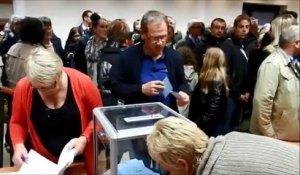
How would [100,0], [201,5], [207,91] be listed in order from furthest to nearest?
1. [201,5]
2. [100,0]
3. [207,91]

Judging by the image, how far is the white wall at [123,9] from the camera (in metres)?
7.28

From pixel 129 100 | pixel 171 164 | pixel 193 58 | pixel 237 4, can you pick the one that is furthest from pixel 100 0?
pixel 171 164

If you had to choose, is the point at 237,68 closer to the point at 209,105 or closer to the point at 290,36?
the point at 209,105

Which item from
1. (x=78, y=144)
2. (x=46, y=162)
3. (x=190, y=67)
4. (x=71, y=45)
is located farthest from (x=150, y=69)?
(x=71, y=45)

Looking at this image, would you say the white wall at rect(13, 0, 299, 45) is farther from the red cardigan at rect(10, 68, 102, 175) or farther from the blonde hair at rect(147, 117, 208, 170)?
the blonde hair at rect(147, 117, 208, 170)

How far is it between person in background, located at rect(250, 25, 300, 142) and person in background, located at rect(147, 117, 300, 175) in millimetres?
1226

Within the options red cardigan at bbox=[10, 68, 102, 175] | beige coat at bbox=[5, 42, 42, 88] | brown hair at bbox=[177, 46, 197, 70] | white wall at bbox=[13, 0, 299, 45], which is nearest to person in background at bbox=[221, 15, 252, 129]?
brown hair at bbox=[177, 46, 197, 70]

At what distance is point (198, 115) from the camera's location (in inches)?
107

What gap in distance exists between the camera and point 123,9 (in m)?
8.14

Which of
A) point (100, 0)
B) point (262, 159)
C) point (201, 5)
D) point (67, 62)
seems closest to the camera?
point (262, 159)

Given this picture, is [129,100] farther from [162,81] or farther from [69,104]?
[69,104]

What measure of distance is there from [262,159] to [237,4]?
9.18 metres

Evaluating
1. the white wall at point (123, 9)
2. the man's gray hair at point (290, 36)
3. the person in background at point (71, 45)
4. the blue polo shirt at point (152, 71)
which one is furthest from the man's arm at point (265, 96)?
the white wall at point (123, 9)

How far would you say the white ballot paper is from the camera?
1308 mm
